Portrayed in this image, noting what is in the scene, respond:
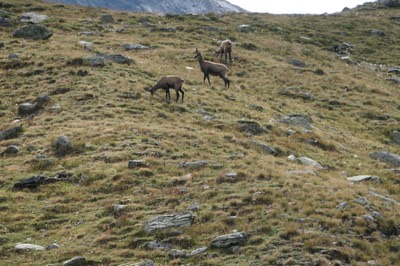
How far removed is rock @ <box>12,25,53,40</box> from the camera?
49.2 m

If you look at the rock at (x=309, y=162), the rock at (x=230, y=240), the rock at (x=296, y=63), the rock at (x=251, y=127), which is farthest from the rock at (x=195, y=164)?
the rock at (x=296, y=63)

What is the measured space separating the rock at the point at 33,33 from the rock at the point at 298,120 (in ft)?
92.3

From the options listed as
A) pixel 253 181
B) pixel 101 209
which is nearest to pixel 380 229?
pixel 253 181

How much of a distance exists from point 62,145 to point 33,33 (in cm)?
2909

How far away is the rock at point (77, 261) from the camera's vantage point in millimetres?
15125

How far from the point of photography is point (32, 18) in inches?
2304

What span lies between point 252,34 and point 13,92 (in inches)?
1431

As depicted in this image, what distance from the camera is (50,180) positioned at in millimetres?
21719

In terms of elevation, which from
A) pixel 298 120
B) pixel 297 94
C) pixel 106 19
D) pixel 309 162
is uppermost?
pixel 106 19

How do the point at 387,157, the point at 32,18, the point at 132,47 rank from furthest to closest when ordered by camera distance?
the point at 32,18
the point at 132,47
the point at 387,157

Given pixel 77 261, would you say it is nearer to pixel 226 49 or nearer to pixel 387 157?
pixel 387 157

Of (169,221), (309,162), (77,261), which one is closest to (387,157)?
(309,162)

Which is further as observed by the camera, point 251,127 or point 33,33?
point 33,33

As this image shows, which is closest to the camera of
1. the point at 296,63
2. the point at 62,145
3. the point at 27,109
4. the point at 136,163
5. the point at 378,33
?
the point at 136,163
